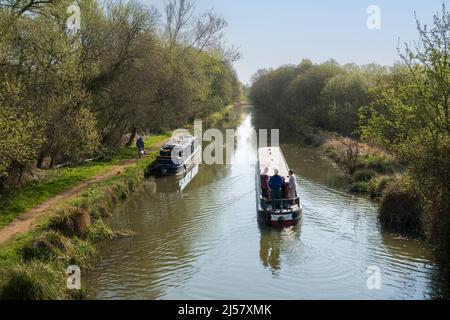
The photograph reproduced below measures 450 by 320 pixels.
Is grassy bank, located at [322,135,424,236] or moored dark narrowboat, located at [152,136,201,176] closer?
grassy bank, located at [322,135,424,236]

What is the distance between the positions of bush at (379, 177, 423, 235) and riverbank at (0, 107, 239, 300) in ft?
32.0

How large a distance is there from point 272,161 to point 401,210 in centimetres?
788

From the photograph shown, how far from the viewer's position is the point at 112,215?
19.6 m

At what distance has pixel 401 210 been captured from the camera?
17703 millimetres

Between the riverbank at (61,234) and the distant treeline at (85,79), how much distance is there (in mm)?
1575

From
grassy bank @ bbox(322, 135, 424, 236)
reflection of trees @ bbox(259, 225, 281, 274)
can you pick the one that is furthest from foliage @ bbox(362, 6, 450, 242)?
reflection of trees @ bbox(259, 225, 281, 274)

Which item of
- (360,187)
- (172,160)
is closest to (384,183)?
(360,187)

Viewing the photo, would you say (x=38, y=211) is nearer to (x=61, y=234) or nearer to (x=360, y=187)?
(x=61, y=234)

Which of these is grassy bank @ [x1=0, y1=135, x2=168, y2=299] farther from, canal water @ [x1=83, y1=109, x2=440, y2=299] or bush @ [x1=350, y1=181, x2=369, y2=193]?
bush @ [x1=350, y1=181, x2=369, y2=193]

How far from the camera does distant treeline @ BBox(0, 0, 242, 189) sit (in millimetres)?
18531
